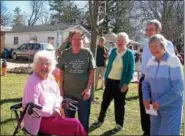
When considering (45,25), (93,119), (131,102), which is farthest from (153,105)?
(45,25)

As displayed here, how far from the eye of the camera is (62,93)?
5156 mm

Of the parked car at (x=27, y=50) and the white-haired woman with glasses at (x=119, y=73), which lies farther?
the parked car at (x=27, y=50)

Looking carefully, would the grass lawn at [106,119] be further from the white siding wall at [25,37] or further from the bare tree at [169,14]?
the white siding wall at [25,37]

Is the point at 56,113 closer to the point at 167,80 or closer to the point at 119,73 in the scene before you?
the point at 167,80

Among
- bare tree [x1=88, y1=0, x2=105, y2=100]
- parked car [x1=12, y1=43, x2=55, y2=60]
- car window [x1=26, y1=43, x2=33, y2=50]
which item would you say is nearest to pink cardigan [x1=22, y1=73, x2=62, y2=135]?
bare tree [x1=88, y1=0, x2=105, y2=100]

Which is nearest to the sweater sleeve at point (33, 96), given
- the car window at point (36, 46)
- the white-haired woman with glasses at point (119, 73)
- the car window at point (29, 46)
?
the white-haired woman with glasses at point (119, 73)

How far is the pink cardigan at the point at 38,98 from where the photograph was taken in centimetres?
400

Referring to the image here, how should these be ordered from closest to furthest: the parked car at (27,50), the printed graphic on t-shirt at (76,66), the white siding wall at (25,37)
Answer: the printed graphic on t-shirt at (76,66), the parked car at (27,50), the white siding wall at (25,37)

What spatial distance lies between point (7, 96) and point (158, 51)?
230 inches

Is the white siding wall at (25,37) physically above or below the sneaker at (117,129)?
above

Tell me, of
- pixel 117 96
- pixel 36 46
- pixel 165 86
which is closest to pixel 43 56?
pixel 165 86

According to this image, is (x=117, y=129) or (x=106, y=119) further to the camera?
(x=106, y=119)

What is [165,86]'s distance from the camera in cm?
415

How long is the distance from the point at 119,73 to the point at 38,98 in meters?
2.11
